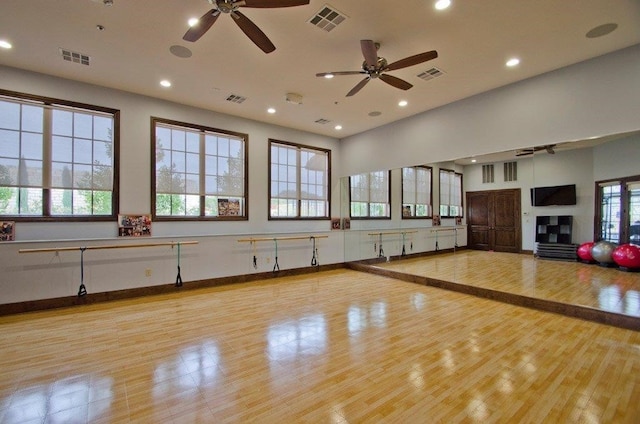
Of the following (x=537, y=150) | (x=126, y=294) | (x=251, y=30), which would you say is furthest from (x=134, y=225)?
(x=537, y=150)

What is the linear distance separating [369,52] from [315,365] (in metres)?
3.64

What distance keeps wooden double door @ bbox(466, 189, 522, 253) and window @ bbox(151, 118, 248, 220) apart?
5.10 meters

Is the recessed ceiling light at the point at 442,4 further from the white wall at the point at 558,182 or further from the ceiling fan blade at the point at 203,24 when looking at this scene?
the white wall at the point at 558,182

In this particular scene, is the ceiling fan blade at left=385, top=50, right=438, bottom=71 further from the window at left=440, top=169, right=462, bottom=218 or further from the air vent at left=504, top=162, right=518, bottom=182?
the window at left=440, top=169, right=462, bottom=218

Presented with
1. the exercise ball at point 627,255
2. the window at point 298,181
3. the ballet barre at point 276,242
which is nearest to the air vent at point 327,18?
the window at point 298,181

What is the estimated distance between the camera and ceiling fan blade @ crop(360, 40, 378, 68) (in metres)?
3.53

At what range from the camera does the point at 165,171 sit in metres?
5.98

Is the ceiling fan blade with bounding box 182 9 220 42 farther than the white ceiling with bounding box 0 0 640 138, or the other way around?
the white ceiling with bounding box 0 0 640 138

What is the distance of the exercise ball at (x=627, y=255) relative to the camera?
4164mm

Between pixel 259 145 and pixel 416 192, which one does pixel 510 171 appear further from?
pixel 259 145

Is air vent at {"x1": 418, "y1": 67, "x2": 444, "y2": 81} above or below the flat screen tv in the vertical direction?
above

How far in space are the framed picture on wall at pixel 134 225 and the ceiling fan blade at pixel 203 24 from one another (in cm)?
371

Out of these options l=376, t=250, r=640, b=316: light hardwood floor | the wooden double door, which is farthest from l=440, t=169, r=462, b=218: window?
l=376, t=250, r=640, b=316: light hardwood floor

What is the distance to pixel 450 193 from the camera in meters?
6.51
